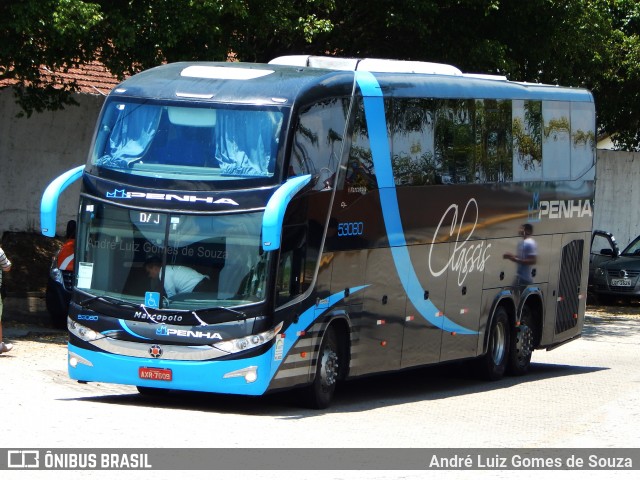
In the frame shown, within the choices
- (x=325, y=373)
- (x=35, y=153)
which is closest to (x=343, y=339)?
(x=325, y=373)

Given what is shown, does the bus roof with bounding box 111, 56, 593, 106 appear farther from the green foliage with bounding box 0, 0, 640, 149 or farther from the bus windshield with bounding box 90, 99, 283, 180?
the green foliage with bounding box 0, 0, 640, 149

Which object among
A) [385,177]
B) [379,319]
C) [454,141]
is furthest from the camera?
[454,141]

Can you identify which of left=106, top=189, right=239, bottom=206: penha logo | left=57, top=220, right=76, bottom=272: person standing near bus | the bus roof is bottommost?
left=57, top=220, right=76, bottom=272: person standing near bus

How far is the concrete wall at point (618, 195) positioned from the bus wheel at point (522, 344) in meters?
15.4

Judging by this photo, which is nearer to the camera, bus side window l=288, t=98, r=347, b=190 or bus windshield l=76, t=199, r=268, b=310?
bus windshield l=76, t=199, r=268, b=310

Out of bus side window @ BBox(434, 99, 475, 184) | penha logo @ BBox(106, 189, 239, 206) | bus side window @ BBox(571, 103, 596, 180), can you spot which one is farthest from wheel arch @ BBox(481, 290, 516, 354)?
penha logo @ BBox(106, 189, 239, 206)

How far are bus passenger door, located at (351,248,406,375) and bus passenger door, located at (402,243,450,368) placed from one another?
25 cm

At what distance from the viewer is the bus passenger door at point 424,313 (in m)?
16.3

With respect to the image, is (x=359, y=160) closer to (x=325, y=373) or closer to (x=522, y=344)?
(x=325, y=373)

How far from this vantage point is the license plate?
13336 millimetres

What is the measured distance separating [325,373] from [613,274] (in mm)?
18359

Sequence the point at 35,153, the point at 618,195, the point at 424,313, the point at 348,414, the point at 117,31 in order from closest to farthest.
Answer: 1. the point at 348,414
2. the point at 424,313
3. the point at 117,31
4. the point at 35,153
5. the point at 618,195

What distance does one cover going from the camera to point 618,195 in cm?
3556
